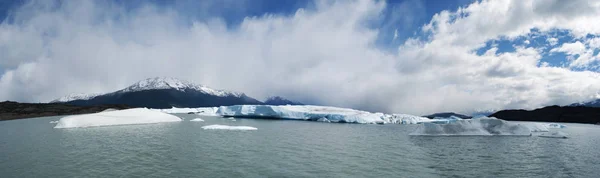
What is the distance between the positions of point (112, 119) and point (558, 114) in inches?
5256

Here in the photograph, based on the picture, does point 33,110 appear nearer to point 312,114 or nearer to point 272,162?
point 312,114

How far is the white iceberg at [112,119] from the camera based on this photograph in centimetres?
2745

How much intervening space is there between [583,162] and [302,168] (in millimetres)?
12549

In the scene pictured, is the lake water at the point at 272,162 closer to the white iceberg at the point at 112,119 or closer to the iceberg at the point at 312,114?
the white iceberg at the point at 112,119

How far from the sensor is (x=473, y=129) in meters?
26.7

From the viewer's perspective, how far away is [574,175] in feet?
35.6

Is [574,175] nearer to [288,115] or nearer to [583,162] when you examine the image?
[583,162]

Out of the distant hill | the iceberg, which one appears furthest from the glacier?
the distant hill

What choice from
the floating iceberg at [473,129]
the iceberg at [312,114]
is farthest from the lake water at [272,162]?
the iceberg at [312,114]

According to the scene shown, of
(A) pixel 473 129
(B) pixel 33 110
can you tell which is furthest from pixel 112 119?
(B) pixel 33 110

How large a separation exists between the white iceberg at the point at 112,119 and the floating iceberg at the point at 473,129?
90.8 feet

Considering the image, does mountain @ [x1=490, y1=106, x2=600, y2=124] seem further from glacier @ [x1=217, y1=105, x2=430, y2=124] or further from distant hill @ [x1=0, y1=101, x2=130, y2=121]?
distant hill @ [x1=0, y1=101, x2=130, y2=121]

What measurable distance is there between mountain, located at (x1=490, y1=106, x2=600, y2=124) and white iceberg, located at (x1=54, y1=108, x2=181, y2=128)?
10980cm

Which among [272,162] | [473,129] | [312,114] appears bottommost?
[272,162]
